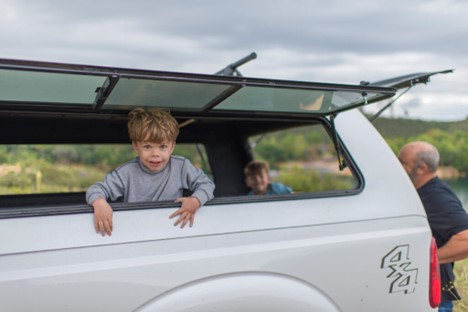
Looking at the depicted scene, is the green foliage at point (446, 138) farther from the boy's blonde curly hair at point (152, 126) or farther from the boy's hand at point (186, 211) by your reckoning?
the boy's hand at point (186, 211)

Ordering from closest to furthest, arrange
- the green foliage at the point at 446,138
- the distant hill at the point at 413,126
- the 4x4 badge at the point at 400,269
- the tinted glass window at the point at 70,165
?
the 4x4 badge at the point at 400,269 < the tinted glass window at the point at 70,165 < the green foliage at the point at 446,138 < the distant hill at the point at 413,126

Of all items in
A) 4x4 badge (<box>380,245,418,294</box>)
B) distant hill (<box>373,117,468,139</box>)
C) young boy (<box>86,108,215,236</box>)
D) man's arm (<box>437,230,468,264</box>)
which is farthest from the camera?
distant hill (<box>373,117,468,139</box>)

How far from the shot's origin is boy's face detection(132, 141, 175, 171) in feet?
7.41

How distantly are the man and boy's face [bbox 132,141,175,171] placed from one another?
1.86 meters

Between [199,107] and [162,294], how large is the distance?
107 centimetres

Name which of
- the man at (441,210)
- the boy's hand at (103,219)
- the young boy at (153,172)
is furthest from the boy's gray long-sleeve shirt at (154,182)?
the man at (441,210)

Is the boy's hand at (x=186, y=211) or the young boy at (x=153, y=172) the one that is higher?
the young boy at (x=153, y=172)

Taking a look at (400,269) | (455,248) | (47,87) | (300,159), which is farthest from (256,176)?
(300,159)

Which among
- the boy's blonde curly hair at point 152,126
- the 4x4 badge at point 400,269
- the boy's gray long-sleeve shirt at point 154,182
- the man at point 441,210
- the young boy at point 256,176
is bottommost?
the 4x4 badge at point 400,269

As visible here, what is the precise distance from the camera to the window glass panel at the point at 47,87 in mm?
1915

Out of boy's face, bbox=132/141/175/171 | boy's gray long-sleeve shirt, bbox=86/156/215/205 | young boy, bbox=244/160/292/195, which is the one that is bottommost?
boy's gray long-sleeve shirt, bbox=86/156/215/205

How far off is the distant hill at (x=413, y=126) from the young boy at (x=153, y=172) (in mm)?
9319

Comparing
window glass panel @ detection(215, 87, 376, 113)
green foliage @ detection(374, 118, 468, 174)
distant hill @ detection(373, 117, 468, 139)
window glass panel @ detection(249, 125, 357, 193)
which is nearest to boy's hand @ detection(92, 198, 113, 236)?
window glass panel @ detection(215, 87, 376, 113)

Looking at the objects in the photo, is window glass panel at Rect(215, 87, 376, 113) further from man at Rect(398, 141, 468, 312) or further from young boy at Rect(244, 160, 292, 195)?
young boy at Rect(244, 160, 292, 195)
